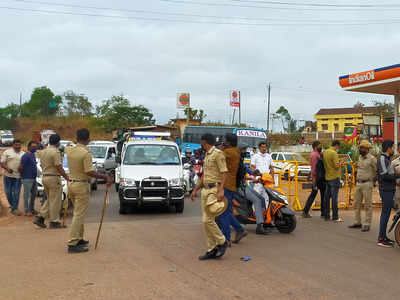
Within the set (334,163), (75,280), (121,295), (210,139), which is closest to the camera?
(121,295)

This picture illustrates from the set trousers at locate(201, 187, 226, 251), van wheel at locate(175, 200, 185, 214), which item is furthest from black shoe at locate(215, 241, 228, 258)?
van wheel at locate(175, 200, 185, 214)

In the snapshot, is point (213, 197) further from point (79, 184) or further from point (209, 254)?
point (79, 184)

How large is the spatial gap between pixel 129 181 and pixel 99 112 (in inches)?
2240

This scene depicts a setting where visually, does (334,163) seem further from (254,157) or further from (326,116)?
(326,116)

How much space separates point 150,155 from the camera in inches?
486

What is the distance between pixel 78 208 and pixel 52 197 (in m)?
2.03

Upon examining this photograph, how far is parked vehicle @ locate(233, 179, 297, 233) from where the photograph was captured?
861 cm

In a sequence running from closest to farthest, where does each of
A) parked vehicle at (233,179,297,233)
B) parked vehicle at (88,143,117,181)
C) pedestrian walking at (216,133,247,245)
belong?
pedestrian walking at (216,133,247,245) < parked vehicle at (233,179,297,233) < parked vehicle at (88,143,117,181)

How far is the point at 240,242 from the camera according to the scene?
26.1ft

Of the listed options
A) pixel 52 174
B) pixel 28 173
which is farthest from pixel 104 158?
pixel 52 174

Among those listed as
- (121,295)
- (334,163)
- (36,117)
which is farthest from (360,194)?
(36,117)

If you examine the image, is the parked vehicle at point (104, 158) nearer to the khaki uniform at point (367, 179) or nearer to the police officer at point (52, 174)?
the police officer at point (52, 174)

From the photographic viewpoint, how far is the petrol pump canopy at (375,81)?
1614 centimetres

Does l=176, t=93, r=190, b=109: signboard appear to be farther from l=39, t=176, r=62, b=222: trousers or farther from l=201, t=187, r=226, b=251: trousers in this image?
l=201, t=187, r=226, b=251: trousers
